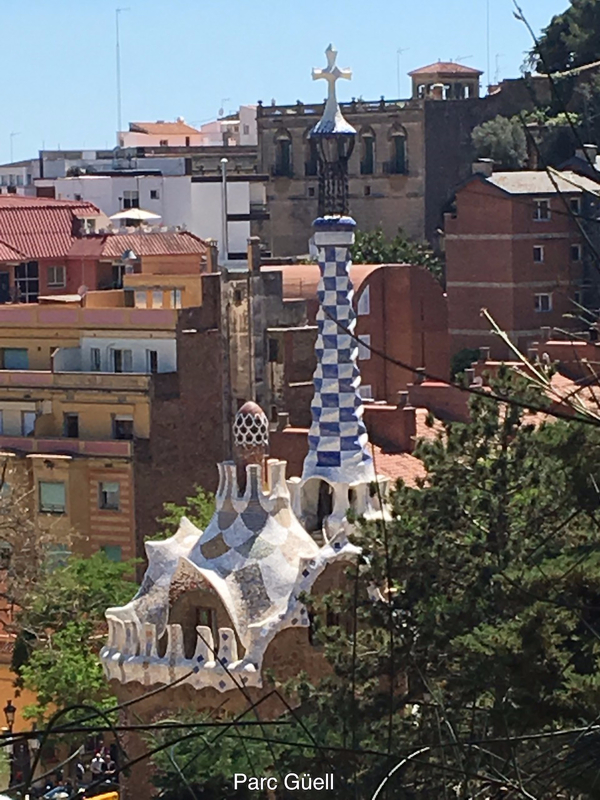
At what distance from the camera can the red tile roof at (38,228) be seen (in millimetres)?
40438

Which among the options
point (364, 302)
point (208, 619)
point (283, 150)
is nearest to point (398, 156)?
point (283, 150)

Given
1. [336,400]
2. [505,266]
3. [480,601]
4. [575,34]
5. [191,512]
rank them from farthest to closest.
Result: [575,34]
[505,266]
[191,512]
[336,400]
[480,601]

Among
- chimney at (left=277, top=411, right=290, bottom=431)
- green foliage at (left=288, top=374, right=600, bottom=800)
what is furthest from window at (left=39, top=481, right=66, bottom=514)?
green foliage at (left=288, top=374, right=600, bottom=800)

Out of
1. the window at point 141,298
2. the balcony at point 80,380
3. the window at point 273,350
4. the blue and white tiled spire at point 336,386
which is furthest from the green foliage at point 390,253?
the blue and white tiled spire at point 336,386

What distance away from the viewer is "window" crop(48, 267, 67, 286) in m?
40.5

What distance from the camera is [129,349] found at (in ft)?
101

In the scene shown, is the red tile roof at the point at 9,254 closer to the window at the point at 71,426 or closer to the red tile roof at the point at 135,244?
the red tile roof at the point at 135,244

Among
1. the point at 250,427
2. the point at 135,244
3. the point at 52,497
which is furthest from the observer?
the point at 135,244

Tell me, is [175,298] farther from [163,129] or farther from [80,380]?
[163,129]

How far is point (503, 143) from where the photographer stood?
186 ft

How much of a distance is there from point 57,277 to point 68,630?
17.6 metres

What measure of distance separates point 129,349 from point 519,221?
16.5 meters

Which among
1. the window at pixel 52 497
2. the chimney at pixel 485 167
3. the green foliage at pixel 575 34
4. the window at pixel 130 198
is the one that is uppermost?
the green foliage at pixel 575 34

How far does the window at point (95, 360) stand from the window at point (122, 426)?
1.00m
